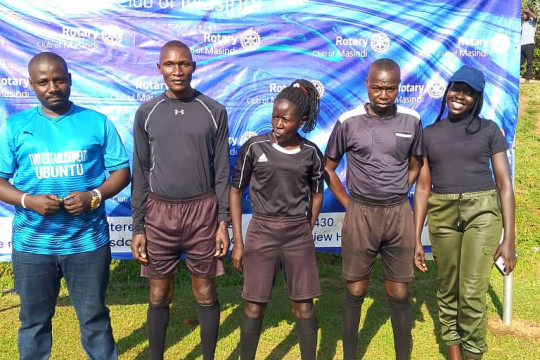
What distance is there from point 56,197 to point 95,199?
191 millimetres

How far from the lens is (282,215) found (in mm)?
2955

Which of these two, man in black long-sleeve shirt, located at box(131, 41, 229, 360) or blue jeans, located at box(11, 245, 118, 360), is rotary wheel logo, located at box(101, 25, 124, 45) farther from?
blue jeans, located at box(11, 245, 118, 360)

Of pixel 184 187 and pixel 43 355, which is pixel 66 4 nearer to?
pixel 184 187

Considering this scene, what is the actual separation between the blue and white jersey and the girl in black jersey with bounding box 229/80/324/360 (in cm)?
83

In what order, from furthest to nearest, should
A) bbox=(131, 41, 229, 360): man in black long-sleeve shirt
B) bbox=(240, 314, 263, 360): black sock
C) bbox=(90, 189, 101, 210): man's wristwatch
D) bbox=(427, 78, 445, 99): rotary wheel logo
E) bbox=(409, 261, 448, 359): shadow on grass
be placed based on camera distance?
bbox=(427, 78, 445, 99): rotary wheel logo < bbox=(409, 261, 448, 359): shadow on grass < bbox=(240, 314, 263, 360): black sock < bbox=(131, 41, 229, 360): man in black long-sleeve shirt < bbox=(90, 189, 101, 210): man's wristwatch

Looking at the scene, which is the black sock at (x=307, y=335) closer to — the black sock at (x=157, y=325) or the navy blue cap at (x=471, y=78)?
the black sock at (x=157, y=325)

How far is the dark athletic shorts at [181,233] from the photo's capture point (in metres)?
2.94

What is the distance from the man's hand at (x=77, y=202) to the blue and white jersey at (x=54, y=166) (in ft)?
0.29

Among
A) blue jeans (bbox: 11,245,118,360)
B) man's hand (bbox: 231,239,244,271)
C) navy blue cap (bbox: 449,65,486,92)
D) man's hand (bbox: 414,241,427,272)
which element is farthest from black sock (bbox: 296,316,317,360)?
navy blue cap (bbox: 449,65,486,92)

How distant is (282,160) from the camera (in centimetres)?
291

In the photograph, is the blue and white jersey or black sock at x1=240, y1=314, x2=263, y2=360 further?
black sock at x1=240, y1=314, x2=263, y2=360

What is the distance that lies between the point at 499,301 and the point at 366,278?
76.6 inches

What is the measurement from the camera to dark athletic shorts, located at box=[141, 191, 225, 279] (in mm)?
2938

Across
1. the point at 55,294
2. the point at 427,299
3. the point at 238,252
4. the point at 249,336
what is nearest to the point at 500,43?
the point at 427,299
